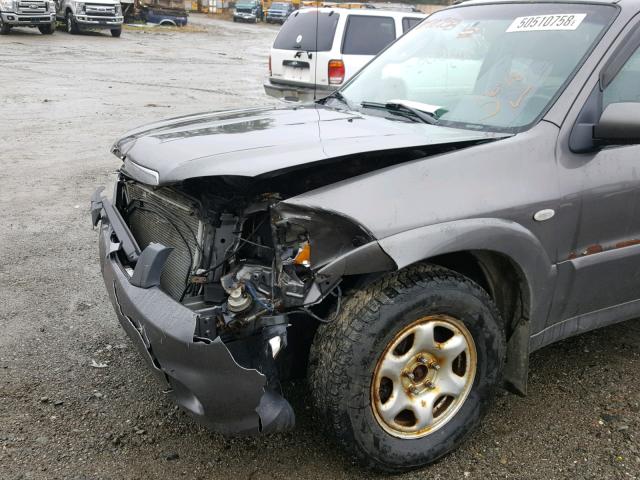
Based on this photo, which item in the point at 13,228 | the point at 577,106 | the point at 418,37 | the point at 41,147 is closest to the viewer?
the point at 577,106

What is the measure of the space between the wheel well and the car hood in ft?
1.59

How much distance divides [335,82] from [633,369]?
7235 mm

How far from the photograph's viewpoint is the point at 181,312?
88.7 inches

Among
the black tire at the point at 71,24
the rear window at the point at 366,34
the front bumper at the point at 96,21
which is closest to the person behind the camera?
the rear window at the point at 366,34

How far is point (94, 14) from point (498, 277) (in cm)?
2585

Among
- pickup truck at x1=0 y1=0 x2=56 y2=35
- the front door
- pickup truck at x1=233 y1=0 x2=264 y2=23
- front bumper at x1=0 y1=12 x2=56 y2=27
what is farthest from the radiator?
pickup truck at x1=233 y1=0 x2=264 y2=23

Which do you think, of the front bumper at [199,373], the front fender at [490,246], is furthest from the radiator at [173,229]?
the front fender at [490,246]

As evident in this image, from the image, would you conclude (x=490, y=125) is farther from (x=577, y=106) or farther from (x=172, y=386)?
(x=172, y=386)

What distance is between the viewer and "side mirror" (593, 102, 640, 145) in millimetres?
2473

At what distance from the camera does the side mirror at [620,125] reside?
2473mm

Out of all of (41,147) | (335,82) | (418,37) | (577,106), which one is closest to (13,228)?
(41,147)

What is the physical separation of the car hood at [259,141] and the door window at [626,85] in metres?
0.60

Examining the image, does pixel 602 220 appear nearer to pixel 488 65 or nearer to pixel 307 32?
pixel 488 65

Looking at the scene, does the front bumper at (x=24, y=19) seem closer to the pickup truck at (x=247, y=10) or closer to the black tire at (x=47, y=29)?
the black tire at (x=47, y=29)
